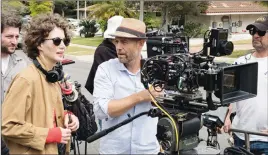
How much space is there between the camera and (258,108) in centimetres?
328

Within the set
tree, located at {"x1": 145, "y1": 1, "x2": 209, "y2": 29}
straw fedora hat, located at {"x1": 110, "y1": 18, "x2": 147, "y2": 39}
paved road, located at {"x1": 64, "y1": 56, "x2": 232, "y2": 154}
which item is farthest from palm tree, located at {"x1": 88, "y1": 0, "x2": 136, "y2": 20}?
straw fedora hat, located at {"x1": 110, "y1": 18, "x2": 147, "y2": 39}

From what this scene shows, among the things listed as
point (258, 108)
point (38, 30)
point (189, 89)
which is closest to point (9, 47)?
point (38, 30)

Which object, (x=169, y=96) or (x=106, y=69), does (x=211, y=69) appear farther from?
(x=106, y=69)

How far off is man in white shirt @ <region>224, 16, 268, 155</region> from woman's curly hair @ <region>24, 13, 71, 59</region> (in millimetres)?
1560

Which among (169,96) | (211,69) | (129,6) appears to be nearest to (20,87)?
(169,96)

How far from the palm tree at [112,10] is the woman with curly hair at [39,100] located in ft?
66.5

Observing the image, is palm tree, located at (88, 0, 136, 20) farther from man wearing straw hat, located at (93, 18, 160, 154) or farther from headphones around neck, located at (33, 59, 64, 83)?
headphones around neck, located at (33, 59, 64, 83)

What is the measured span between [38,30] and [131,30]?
1.92 feet

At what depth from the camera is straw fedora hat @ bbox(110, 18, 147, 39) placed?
2676mm

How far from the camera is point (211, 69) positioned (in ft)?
7.64

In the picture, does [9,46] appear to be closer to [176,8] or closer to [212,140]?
[212,140]

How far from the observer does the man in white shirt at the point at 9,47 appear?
3170 mm

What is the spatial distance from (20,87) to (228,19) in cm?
2793

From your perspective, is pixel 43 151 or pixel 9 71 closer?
pixel 43 151
